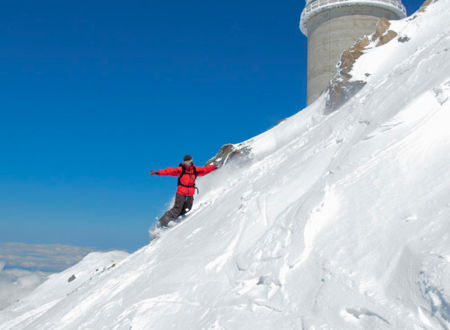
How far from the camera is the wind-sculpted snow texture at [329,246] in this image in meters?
2.90

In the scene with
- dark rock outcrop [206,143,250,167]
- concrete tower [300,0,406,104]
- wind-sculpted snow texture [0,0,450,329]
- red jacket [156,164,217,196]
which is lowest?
wind-sculpted snow texture [0,0,450,329]

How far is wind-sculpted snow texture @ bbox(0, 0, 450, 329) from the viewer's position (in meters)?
2.90

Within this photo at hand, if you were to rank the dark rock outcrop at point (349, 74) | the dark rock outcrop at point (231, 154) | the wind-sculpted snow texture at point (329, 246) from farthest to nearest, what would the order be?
the dark rock outcrop at point (231, 154)
the dark rock outcrop at point (349, 74)
the wind-sculpted snow texture at point (329, 246)

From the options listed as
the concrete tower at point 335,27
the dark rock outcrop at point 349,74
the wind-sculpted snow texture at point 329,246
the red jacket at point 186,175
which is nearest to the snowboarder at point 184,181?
the red jacket at point 186,175

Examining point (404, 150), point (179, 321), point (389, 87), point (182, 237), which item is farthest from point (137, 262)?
point (389, 87)

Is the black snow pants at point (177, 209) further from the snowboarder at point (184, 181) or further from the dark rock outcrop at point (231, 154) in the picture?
the dark rock outcrop at point (231, 154)

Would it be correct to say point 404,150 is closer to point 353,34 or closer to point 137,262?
point 137,262

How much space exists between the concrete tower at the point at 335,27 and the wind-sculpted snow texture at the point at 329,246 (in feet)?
41.3

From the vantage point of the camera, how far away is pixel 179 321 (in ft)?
12.6

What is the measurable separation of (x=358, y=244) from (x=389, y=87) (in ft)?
15.5

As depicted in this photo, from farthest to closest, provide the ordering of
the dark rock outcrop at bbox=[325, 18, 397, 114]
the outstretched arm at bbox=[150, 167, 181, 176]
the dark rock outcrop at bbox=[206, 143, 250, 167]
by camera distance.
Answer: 1. the dark rock outcrop at bbox=[206, 143, 250, 167]
2. the dark rock outcrop at bbox=[325, 18, 397, 114]
3. the outstretched arm at bbox=[150, 167, 181, 176]

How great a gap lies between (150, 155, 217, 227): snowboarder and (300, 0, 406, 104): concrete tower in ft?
41.0

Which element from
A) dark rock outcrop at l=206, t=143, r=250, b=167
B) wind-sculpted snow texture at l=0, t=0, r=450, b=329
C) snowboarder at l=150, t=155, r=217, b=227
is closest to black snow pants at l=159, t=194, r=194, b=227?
snowboarder at l=150, t=155, r=217, b=227

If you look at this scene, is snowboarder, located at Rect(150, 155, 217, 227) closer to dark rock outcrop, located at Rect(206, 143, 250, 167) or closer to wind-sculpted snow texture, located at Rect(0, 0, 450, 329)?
wind-sculpted snow texture, located at Rect(0, 0, 450, 329)
